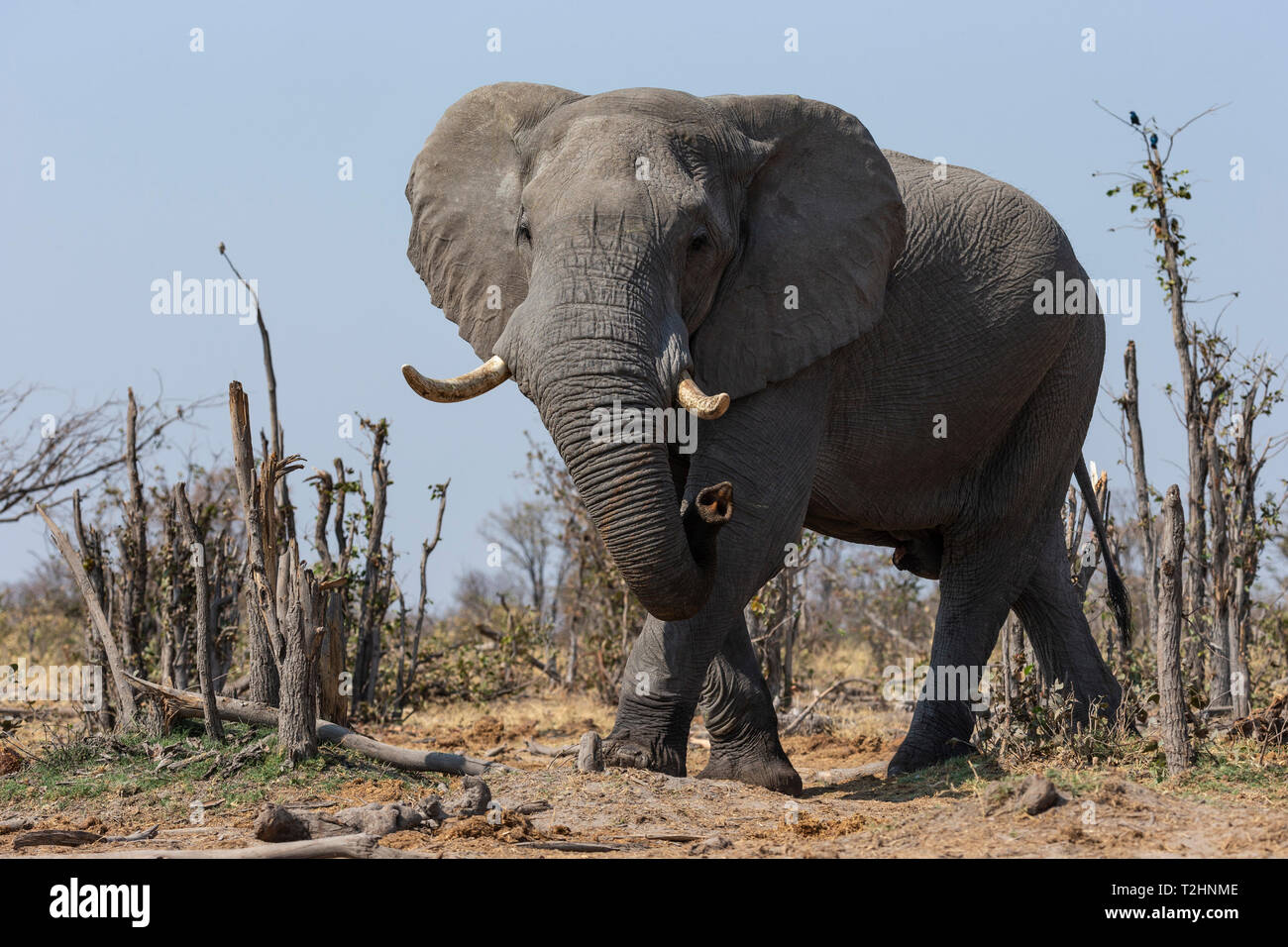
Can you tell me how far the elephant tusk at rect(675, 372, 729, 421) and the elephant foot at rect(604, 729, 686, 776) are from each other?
163cm

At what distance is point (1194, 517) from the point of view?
10617mm

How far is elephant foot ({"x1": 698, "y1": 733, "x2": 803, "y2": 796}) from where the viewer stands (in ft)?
26.1

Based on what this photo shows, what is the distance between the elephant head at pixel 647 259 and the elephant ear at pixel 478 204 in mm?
11

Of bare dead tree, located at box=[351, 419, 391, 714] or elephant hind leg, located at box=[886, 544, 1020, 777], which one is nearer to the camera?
elephant hind leg, located at box=[886, 544, 1020, 777]

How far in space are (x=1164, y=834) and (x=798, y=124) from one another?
4031 millimetres

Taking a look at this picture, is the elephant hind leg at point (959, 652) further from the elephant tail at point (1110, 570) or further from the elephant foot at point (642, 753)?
the elephant foot at point (642, 753)

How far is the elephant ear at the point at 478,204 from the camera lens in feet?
25.5

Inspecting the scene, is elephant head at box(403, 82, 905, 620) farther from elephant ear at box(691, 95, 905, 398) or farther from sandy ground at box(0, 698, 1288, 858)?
sandy ground at box(0, 698, 1288, 858)

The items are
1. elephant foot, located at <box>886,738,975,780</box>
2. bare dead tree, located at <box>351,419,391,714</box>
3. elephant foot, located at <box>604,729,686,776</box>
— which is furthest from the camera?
bare dead tree, located at <box>351,419,391,714</box>

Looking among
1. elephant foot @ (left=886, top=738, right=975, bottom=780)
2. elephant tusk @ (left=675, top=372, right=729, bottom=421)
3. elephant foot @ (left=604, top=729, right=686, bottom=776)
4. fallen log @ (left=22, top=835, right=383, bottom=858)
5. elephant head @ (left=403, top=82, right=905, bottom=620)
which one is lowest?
elephant foot @ (left=886, top=738, right=975, bottom=780)

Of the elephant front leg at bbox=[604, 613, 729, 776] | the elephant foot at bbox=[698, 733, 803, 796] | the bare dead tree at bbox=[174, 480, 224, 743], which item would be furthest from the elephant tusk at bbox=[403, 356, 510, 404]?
the elephant foot at bbox=[698, 733, 803, 796]

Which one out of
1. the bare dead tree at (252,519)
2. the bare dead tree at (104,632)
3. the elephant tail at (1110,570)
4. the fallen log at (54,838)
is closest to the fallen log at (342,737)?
the bare dead tree at (104,632)
